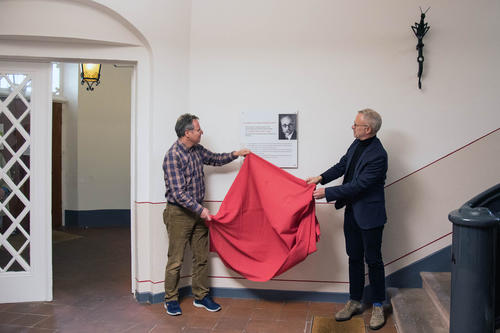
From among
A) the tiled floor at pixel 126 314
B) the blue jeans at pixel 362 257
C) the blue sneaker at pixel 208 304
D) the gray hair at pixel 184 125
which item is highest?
the gray hair at pixel 184 125

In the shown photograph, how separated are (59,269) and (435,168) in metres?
4.13

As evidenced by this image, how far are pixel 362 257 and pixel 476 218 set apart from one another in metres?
1.49

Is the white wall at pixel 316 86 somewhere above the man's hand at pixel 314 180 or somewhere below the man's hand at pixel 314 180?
above

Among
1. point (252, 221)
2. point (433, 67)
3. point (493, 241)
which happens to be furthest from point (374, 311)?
point (433, 67)

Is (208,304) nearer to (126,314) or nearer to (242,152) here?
(126,314)

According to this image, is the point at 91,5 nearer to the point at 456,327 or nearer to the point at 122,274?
the point at 122,274

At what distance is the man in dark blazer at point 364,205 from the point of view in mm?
3219

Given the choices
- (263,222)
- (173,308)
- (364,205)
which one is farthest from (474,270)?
(173,308)

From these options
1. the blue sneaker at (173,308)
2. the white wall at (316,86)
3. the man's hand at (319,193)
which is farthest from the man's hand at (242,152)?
the blue sneaker at (173,308)

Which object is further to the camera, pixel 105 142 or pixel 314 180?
pixel 105 142

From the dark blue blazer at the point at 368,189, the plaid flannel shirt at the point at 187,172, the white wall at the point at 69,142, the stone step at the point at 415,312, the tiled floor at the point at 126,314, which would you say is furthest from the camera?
the white wall at the point at 69,142

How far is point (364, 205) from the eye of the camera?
3254 mm

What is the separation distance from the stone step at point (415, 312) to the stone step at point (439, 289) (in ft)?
0.16

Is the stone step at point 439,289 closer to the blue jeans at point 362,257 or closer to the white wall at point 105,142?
the blue jeans at point 362,257
